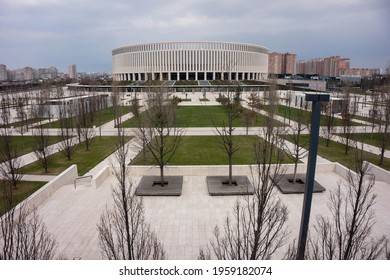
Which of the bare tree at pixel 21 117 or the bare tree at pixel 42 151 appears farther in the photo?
the bare tree at pixel 21 117

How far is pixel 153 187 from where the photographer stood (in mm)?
12531

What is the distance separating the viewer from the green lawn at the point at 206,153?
1641 cm

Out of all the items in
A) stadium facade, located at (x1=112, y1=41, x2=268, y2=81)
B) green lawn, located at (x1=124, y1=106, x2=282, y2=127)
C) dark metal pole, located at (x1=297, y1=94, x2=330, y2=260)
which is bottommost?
green lawn, located at (x1=124, y1=106, x2=282, y2=127)

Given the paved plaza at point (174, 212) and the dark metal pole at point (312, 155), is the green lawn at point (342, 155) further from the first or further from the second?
the dark metal pole at point (312, 155)

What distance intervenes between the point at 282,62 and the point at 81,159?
127649 mm

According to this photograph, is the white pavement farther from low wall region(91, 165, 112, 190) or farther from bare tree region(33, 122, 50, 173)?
bare tree region(33, 122, 50, 173)

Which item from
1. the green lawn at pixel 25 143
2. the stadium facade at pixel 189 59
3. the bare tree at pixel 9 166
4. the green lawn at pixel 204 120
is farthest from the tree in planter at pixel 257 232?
the stadium facade at pixel 189 59

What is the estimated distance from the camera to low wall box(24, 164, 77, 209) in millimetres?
10336

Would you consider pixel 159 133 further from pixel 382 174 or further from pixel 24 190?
pixel 382 174

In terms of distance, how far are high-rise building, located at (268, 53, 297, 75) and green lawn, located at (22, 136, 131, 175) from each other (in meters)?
118

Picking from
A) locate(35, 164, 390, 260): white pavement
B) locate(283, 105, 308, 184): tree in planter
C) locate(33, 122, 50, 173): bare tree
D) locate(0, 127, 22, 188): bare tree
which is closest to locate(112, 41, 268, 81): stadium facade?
locate(283, 105, 308, 184): tree in planter

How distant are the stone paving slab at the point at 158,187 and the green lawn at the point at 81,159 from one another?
13.6 ft
